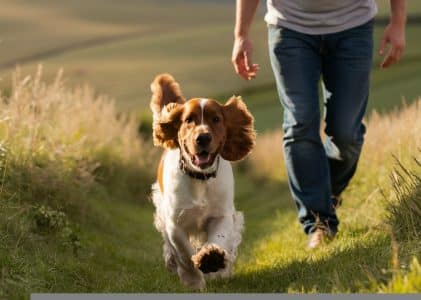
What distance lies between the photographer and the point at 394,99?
18.4 meters

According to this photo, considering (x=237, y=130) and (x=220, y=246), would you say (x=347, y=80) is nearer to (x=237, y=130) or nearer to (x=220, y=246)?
(x=237, y=130)

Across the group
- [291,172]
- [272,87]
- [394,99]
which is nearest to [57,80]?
[291,172]

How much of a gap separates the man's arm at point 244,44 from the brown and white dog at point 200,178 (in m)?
0.36

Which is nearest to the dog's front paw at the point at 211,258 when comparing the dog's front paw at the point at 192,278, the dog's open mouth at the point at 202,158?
the dog's front paw at the point at 192,278

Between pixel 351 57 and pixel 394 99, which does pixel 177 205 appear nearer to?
pixel 351 57

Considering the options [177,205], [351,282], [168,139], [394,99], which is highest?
[394,99]

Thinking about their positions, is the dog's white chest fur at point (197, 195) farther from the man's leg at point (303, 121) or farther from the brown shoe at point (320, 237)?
the brown shoe at point (320, 237)

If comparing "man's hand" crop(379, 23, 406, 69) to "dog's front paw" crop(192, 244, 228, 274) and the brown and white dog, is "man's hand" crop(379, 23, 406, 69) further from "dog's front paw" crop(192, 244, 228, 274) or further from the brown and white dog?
"dog's front paw" crop(192, 244, 228, 274)

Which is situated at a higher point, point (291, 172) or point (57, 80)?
point (57, 80)

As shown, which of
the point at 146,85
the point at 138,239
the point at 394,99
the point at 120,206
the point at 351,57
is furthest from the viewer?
the point at 146,85

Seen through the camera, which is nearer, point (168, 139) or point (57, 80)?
point (168, 139)

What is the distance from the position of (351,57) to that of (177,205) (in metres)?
1.61

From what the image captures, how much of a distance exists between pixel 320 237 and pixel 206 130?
1.46 metres

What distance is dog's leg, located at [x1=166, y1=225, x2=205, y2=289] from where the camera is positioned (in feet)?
18.8
